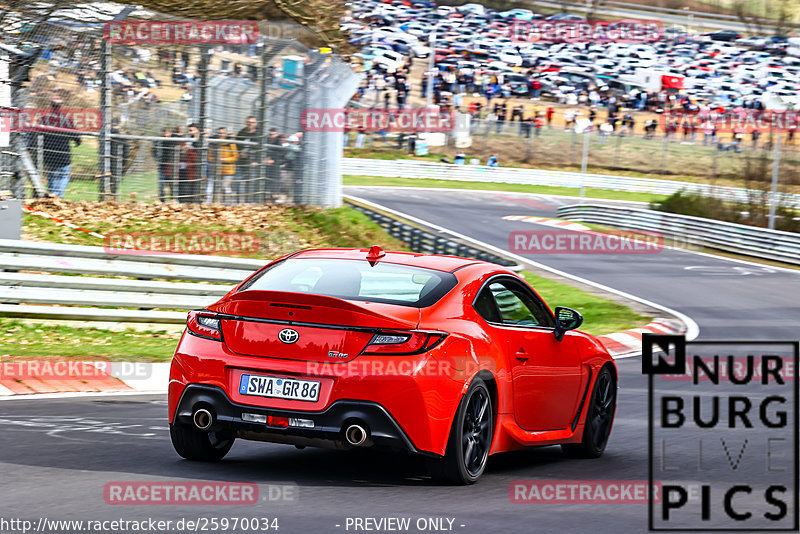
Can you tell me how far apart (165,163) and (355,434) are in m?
13.8

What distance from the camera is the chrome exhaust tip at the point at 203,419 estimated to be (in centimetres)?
598

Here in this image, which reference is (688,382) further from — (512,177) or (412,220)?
(512,177)

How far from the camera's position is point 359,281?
6398 mm

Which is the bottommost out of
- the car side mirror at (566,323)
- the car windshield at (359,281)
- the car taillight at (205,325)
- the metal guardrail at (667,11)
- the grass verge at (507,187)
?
the grass verge at (507,187)

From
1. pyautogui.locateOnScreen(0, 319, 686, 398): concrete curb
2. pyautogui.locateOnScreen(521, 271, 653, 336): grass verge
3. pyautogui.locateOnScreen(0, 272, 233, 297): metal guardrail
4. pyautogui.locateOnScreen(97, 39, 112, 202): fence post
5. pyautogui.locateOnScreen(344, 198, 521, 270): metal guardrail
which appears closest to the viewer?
pyautogui.locateOnScreen(0, 319, 686, 398): concrete curb

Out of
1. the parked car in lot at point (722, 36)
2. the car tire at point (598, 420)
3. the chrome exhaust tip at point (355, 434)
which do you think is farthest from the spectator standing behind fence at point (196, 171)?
the parked car in lot at point (722, 36)

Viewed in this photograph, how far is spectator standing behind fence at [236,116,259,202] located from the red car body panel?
13660mm

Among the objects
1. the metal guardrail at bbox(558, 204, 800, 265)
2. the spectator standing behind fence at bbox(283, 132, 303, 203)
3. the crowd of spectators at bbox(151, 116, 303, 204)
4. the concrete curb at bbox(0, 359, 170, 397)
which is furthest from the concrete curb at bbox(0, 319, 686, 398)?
the metal guardrail at bbox(558, 204, 800, 265)

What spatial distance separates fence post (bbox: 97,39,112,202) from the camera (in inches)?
696

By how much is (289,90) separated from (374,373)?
49.9 ft

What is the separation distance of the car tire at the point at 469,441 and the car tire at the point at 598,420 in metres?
1.44

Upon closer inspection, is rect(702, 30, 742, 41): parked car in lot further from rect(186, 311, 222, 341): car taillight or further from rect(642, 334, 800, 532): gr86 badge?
rect(186, 311, 222, 341): car taillight

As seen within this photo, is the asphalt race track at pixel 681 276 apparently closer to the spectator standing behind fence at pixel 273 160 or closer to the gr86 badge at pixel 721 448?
the gr86 badge at pixel 721 448

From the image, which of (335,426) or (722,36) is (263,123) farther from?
(722,36)
